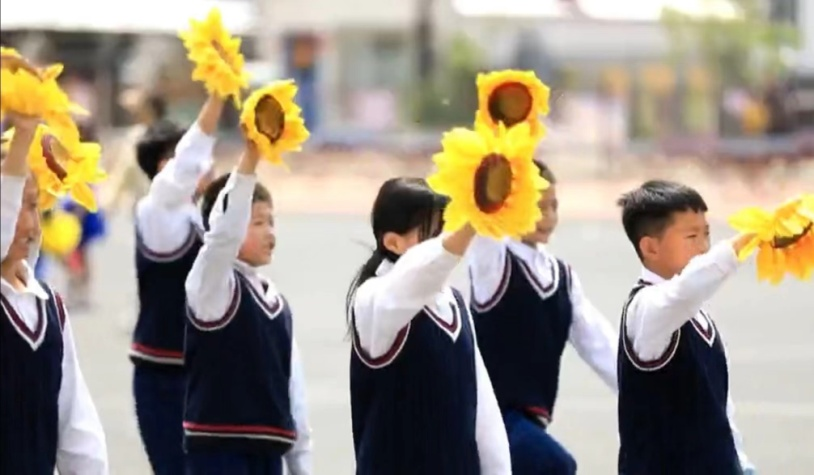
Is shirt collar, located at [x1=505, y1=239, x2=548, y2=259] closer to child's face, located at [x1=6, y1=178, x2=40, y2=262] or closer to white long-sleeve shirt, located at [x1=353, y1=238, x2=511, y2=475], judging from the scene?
white long-sleeve shirt, located at [x1=353, y1=238, x2=511, y2=475]

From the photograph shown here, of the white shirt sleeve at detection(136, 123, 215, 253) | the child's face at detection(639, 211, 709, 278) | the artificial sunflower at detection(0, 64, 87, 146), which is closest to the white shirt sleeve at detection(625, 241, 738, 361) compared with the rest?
the child's face at detection(639, 211, 709, 278)

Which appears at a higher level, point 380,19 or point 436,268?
point 380,19

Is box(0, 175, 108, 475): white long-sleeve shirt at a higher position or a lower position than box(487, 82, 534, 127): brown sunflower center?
lower

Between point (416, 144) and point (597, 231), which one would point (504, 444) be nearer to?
point (597, 231)

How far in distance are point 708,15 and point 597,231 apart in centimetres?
1116

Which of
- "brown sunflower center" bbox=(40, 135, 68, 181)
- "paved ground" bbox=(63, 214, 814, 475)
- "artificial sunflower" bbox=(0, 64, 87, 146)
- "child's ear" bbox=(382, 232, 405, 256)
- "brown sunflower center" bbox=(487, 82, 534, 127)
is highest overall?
"brown sunflower center" bbox=(487, 82, 534, 127)

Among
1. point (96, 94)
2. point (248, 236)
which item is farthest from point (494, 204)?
point (96, 94)

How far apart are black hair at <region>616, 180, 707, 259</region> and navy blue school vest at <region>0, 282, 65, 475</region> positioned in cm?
177

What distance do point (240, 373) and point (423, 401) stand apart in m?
1.03

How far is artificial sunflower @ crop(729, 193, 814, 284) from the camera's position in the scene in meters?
5.36

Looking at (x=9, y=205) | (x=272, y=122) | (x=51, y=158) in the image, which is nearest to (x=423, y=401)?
(x=272, y=122)

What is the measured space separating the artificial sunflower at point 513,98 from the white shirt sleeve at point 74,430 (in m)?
1.80

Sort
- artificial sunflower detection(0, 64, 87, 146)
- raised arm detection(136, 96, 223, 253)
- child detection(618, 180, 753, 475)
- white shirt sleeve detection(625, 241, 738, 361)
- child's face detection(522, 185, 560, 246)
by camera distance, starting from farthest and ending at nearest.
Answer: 1. raised arm detection(136, 96, 223, 253)
2. child's face detection(522, 185, 560, 246)
3. child detection(618, 180, 753, 475)
4. white shirt sleeve detection(625, 241, 738, 361)
5. artificial sunflower detection(0, 64, 87, 146)

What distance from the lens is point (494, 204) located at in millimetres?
4699
